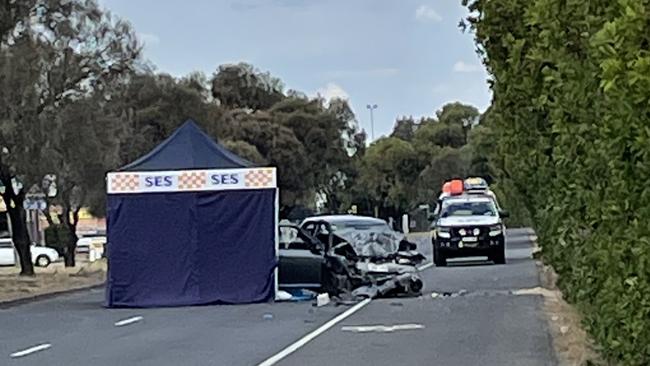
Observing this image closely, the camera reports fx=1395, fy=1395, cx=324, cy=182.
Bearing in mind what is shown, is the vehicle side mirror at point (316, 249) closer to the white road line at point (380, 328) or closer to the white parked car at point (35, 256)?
the white road line at point (380, 328)

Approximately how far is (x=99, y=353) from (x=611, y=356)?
28.1ft

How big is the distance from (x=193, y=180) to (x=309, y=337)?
9246 mm

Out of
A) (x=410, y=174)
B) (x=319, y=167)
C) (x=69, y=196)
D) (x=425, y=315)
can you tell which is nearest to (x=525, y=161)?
(x=425, y=315)

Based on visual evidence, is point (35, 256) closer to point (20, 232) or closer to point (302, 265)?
point (20, 232)

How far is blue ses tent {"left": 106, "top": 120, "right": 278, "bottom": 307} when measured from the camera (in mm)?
27359

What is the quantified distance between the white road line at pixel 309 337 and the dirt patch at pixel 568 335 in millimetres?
3189

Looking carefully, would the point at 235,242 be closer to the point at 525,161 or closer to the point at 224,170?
the point at 224,170

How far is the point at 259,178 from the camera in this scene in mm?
27469

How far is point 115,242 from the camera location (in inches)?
1102

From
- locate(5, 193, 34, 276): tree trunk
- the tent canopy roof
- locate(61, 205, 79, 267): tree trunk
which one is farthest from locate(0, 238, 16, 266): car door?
the tent canopy roof

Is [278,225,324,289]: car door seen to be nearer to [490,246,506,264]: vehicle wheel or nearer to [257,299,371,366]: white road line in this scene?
[257,299,371,366]: white road line

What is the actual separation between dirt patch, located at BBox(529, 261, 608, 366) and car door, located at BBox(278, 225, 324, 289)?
14.8 ft

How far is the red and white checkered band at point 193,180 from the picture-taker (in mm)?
27516

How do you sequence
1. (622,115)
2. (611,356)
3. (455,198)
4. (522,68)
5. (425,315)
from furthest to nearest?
(455,198) → (425,315) → (522,68) → (611,356) → (622,115)
